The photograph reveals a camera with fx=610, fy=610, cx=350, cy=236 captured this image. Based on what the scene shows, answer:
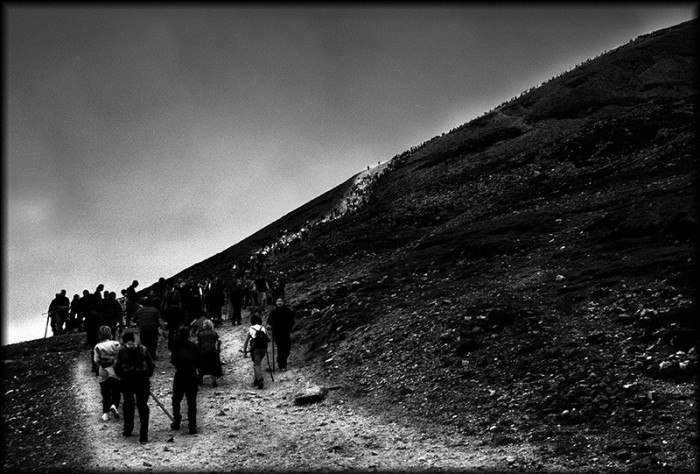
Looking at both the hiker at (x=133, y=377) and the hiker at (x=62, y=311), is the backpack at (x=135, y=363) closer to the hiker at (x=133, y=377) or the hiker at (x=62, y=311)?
the hiker at (x=133, y=377)

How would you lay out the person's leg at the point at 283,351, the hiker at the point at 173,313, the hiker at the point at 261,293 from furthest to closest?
1. the hiker at the point at 261,293
2. the hiker at the point at 173,313
3. the person's leg at the point at 283,351

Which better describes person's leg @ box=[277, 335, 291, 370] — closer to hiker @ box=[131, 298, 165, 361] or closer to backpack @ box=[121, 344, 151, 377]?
hiker @ box=[131, 298, 165, 361]

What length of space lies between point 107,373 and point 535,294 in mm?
13998

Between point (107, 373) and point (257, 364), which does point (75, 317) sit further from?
point (107, 373)

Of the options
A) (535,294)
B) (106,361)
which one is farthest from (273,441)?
(535,294)

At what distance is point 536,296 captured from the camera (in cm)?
2102

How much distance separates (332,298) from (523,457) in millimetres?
17252

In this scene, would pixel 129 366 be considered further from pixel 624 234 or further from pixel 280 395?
pixel 624 234

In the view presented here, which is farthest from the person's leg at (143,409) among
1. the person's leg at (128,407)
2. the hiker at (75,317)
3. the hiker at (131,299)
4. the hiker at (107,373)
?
the hiker at (75,317)

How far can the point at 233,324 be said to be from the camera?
27.2 metres

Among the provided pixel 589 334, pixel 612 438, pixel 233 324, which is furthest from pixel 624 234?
pixel 233 324

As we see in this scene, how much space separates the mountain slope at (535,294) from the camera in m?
13.6

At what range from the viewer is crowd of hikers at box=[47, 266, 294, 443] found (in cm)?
1373

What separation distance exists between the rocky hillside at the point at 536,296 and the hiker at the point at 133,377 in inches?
229
